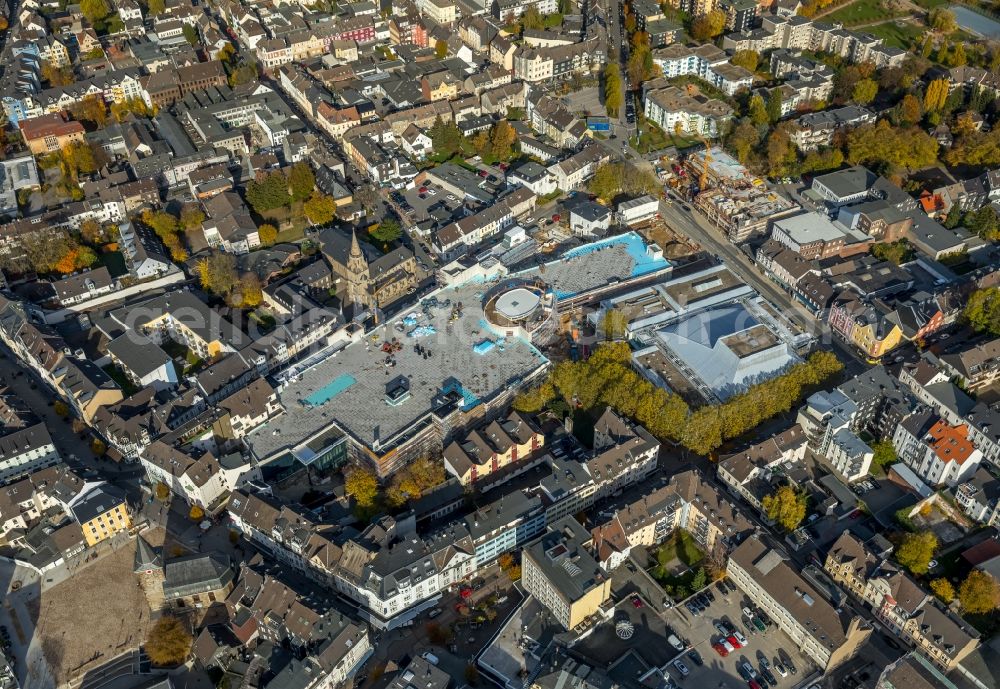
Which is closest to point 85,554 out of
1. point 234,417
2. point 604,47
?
point 234,417

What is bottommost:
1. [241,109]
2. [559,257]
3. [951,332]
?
[951,332]

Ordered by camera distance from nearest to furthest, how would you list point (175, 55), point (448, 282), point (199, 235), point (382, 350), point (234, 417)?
point (234, 417) → point (382, 350) → point (448, 282) → point (199, 235) → point (175, 55)

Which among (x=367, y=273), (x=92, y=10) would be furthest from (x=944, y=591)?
(x=92, y=10)

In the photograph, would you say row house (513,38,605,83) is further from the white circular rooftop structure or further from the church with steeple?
the white circular rooftop structure

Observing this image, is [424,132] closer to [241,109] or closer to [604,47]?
[241,109]

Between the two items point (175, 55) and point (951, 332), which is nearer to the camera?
point (951, 332)

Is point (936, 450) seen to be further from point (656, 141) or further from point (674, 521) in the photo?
point (656, 141)
